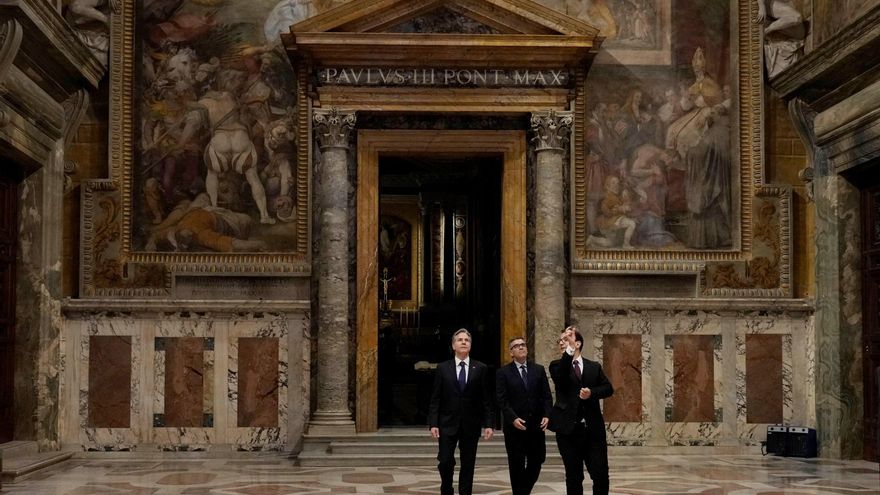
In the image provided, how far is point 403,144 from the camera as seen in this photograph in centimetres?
1478

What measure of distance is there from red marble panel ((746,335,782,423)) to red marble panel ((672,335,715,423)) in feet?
1.64

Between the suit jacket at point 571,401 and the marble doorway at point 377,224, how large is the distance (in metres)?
5.52

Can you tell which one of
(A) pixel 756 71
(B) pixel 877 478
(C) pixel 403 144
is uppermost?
(A) pixel 756 71

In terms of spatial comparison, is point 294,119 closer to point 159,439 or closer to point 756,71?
point 159,439

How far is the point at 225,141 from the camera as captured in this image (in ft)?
49.2

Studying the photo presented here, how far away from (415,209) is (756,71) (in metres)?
7.68

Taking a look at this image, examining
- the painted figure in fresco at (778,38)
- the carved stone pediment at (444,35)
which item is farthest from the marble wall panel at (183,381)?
the painted figure in fresco at (778,38)

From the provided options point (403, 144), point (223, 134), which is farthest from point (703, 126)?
point (223, 134)

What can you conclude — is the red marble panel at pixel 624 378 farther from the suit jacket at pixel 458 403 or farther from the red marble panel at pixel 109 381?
the red marble panel at pixel 109 381

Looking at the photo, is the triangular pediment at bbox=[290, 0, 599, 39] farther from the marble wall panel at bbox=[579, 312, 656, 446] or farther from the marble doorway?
the marble wall panel at bbox=[579, 312, 656, 446]

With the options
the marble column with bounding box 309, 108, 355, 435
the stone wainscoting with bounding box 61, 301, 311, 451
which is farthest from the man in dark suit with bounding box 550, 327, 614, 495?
the stone wainscoting with bounding box 61, 301, 311, 451

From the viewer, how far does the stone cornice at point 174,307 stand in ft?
47.3

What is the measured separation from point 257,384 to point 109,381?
1.87m

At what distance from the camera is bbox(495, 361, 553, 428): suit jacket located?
9.39m
